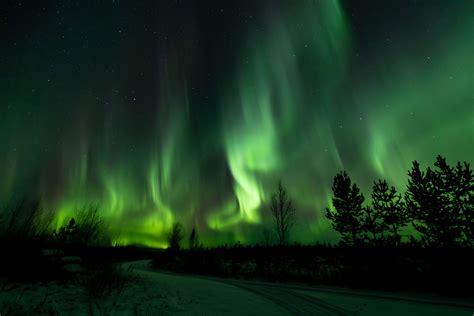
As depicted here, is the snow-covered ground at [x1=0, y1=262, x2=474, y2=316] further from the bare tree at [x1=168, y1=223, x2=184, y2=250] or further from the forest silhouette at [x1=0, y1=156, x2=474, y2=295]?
the bare tree at [x1=168, y1=223, x2=184, y2=250]

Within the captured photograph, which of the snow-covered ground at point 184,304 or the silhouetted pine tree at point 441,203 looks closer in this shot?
the snow-covered ground at point 184,304

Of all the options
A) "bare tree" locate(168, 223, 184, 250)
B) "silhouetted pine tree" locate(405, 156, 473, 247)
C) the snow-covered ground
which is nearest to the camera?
the snow-covered ground

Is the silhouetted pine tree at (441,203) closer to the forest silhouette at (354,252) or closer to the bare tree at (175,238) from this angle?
the forest silhouette at (354,252)

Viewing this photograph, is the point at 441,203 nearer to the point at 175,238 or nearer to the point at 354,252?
the point at 354,252

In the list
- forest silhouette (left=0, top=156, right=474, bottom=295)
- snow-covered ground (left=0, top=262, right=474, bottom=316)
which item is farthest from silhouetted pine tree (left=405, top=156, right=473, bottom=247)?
A: snow-covered ground (left=0, top=262, right=474, bottom=316)

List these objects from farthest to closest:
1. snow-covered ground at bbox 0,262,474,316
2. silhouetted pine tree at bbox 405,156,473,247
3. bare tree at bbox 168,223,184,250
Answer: bare tree at bbox 168,223,184,250
silhouetted pine tree at bbox 405,156,473,247
snow-covered ground at bbox 0,262,474,316

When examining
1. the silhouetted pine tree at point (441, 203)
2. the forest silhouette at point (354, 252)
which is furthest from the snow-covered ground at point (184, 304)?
the silhouetted pine tree at point (441, 203)

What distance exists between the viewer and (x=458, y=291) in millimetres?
9188

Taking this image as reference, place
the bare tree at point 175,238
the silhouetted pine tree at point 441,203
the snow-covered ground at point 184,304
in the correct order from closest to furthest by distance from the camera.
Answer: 1. the snow-covered ground at point 184,304
2. the silhouetted pine tree at point 441,203
3. the bare tree at point 175,238

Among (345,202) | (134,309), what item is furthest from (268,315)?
(345,202)

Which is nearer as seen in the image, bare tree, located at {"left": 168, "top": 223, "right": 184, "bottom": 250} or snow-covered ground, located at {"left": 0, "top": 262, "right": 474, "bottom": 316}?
snow-covered ground, located at {"left": 0, "top": 262, "right": 474, "bottom": 316}

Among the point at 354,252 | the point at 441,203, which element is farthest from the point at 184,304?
the point at 441,203

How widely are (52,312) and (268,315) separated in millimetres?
5438

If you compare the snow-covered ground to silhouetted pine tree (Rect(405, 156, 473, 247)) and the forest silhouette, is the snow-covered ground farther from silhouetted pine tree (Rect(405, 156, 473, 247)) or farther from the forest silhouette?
silhouetted pine tree (Rect(405, 156, 473, 247))
